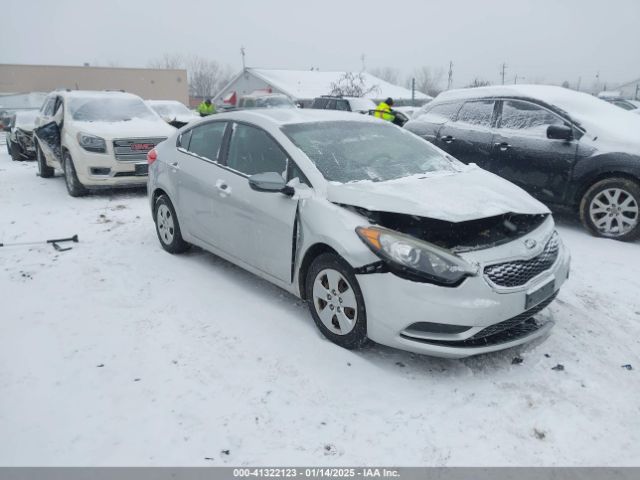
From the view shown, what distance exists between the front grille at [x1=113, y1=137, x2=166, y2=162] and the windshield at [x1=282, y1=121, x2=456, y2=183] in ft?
16.3

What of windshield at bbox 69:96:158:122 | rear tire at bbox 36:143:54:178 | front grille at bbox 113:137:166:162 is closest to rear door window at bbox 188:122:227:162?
front grille at bbox 113:137:166:162

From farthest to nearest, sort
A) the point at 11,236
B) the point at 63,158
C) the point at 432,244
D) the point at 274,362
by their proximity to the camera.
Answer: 1. the point at 63,158
2. the point at 11,236
3. the point at 274,362
4. the point at 432,244

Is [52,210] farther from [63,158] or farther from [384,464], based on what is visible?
[384,464]

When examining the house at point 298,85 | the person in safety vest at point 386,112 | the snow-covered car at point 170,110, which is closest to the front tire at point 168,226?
the person in safety vest at point 386,112

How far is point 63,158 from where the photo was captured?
336 inches

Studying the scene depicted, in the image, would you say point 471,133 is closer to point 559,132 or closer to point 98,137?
point 559,132

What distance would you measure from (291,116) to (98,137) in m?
4.97

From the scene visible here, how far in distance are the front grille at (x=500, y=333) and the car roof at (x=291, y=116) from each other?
2214 mm

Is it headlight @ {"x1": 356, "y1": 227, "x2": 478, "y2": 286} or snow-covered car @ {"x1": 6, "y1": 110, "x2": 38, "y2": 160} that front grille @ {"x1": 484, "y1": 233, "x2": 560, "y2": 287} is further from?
snow-covered car @ {"x1": 6, "y1": 110, "x2": 38, "y2": 160}

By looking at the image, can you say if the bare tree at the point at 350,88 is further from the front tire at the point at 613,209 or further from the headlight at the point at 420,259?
the headlight at the point at 420,259

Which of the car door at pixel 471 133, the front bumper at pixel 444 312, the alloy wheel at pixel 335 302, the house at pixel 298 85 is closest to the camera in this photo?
the front bumper at pixel 444 312

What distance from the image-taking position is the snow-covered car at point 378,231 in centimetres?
297
